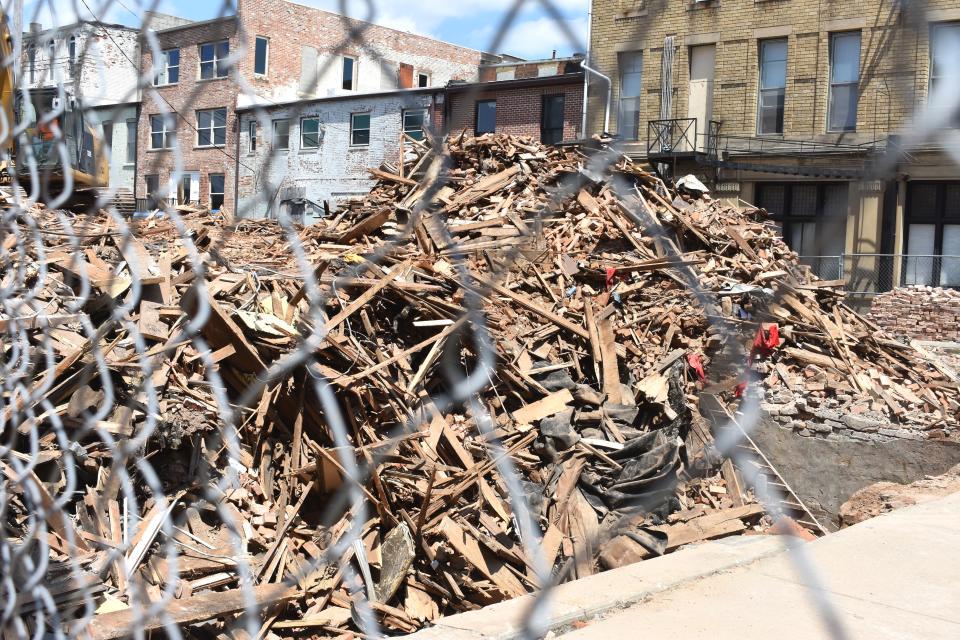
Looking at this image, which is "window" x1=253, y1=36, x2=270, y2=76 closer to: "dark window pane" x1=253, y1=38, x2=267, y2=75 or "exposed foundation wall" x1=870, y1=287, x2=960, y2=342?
"dark window pane" x1=253, y1=38, x2=267, y2=75

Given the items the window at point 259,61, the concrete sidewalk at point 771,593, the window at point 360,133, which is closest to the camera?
the concrete sidewalk at point 771,593

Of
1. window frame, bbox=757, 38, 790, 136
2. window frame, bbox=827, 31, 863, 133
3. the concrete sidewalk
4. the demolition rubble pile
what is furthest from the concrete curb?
window frame, bbox=827, 31, 863, 133

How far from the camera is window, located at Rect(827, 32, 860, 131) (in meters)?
0.82

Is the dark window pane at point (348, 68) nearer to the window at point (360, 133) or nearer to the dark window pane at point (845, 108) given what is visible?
the dark window pane at point (845, 108)

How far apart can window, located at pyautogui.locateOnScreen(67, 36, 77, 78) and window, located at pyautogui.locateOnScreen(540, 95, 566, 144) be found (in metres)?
17.9

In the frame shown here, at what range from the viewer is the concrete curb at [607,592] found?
318cm

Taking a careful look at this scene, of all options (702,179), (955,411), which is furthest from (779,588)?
(702,179)

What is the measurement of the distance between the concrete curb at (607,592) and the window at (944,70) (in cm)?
273

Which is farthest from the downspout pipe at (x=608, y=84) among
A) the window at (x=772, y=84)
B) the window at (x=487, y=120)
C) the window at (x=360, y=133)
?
the window at (x=487, y=120)

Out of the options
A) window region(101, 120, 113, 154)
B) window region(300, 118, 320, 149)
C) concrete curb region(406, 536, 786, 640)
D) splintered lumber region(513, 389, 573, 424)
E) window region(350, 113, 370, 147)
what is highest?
window region(350, 113, 370, 147)

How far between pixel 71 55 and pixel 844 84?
4.33 ft

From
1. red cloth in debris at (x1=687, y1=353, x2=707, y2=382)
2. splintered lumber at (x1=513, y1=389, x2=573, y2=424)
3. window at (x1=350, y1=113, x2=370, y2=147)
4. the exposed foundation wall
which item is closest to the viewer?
splintered lumber at (x1=513, y1=389, x2=573, y2=424)

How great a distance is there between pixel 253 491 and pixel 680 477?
3.44 meters

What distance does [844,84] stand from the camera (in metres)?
0.90
